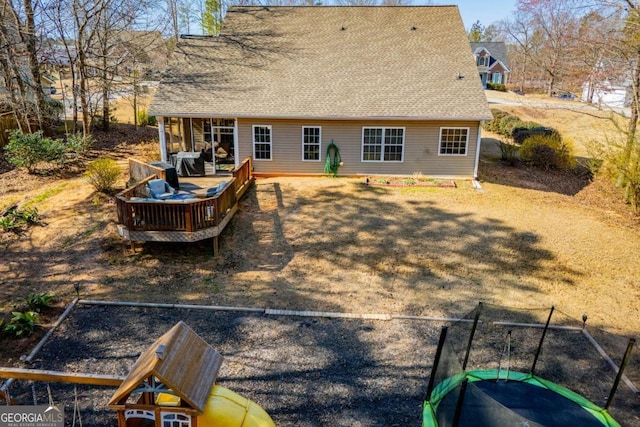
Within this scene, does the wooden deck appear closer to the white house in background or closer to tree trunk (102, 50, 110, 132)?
tree trunk (102, 50, 110, 132)

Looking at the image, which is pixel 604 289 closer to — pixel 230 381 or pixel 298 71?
pixel 230 381

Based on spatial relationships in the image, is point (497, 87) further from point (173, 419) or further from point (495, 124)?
point (173, 419)

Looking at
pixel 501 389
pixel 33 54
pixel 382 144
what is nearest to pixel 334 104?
pixel 382 144

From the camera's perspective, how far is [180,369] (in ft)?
15.5

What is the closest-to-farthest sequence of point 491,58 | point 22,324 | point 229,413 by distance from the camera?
point 229,413, point 22,324, point 491,58

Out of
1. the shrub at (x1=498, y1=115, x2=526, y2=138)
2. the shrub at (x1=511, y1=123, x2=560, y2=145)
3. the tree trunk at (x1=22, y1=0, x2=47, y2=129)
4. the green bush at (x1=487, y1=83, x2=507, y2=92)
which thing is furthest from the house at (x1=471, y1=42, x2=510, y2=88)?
the tree trunk at (x1=22, y1=0, x2=47, y2=129)

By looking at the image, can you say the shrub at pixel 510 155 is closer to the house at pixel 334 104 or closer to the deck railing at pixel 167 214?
the house at pixel 334 104

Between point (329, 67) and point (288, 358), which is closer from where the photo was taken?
point (288, 358)

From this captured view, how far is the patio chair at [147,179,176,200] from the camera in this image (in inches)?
477

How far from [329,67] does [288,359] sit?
14.5m

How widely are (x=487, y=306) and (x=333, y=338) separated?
11.2 feet

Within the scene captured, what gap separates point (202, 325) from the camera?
835 centimetres

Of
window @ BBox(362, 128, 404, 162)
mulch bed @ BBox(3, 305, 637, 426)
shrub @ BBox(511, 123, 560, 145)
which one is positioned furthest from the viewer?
shrub @ BBox(511, 123, 560, 145)

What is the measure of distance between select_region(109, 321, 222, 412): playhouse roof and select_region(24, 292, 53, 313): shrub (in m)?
4.94
